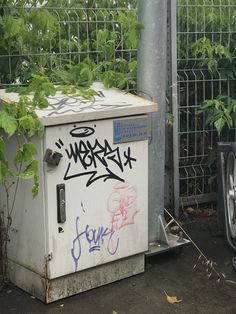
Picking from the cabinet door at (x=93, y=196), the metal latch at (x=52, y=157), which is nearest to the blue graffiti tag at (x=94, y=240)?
the cabinet door at (x=93, y=196)

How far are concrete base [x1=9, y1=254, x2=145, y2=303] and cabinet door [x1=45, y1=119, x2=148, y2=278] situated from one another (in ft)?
0.28

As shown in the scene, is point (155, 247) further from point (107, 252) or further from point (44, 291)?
point (44, 291)

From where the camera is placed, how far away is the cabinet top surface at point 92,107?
3.65 meters

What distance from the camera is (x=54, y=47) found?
463cm

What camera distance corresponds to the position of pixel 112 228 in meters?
4.05

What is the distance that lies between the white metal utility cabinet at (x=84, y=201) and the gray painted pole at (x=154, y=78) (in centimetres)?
29

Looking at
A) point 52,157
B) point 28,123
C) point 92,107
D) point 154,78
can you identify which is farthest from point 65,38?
point 28,123

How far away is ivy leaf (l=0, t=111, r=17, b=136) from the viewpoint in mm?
3330

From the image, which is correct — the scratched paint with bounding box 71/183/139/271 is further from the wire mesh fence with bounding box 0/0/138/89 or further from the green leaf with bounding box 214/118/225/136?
the green leaf with bounding box 214/118/225/136

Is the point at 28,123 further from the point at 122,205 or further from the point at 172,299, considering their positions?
the point at 172,299

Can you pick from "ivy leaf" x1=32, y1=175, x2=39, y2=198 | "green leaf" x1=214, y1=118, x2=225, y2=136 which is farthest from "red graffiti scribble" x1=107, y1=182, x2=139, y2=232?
"green leaf" x1=214, y1=118, x2=225, y2=136

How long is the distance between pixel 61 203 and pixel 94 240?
1.34ft

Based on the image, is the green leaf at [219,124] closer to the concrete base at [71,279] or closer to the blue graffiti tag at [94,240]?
the concrete base at [71,279]

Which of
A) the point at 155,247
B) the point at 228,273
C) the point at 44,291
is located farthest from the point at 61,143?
the point at 228,273
